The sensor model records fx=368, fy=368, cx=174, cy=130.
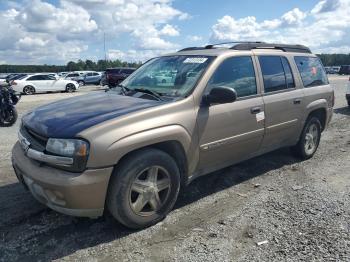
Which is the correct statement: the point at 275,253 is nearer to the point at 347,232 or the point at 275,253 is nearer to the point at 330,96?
the point at 347,232

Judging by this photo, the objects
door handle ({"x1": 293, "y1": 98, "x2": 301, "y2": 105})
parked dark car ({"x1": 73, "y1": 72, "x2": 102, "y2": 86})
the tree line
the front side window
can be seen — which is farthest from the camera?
the tree line

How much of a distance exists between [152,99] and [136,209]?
1.22 meters

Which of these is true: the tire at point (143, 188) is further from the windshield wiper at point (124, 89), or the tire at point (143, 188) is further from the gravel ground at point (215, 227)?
the windshield wiper at point (124, 89)

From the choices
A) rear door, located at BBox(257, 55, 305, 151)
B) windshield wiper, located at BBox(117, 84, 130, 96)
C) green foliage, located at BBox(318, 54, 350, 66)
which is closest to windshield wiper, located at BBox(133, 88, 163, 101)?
windshield wiper, located at BBox(117, 84, 130, 96)

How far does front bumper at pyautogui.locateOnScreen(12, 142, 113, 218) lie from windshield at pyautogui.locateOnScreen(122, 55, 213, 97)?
137cm

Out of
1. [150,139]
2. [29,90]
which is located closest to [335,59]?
[29,90]

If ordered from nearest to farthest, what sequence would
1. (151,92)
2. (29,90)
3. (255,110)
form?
(151,92), (255,110), (29,90)

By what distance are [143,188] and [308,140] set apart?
142 inches

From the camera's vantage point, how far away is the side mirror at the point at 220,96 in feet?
13.1

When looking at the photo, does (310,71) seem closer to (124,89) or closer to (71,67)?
(124,89)

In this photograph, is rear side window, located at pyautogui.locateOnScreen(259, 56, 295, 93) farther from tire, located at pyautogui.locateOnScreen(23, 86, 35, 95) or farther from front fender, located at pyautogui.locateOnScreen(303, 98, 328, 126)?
tire, located at pyautogui.locateOnScreen(23, 86, 35, 95)

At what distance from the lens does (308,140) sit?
6164 millimetres

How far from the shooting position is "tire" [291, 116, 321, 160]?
236 inches

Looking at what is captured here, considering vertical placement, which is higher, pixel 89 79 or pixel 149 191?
pixel 149 191
